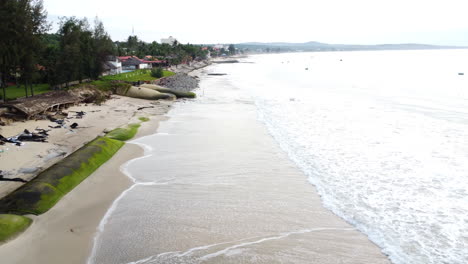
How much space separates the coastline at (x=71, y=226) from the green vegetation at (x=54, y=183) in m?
0.27

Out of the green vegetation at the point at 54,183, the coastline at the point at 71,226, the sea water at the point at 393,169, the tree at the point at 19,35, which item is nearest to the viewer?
the coastline at the point at 71,226

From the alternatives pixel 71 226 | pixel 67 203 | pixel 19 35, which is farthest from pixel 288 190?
pixel 19 35

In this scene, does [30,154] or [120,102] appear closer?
[30,154]

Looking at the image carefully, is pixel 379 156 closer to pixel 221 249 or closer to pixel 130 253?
pixel 221 249

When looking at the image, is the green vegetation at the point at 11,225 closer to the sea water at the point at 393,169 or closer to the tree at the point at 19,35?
the sea water at the point at 393,169

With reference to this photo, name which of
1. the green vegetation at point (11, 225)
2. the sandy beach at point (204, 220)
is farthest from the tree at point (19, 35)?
the green vegetation at point (11, 225)

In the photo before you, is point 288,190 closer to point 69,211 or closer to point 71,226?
point 71,226

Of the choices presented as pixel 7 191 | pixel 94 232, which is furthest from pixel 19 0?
pixel 94 232

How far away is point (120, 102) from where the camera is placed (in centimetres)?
3572

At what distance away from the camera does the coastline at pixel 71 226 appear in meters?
8.70

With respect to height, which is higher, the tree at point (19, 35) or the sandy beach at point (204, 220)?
the tree at point (19, 35)

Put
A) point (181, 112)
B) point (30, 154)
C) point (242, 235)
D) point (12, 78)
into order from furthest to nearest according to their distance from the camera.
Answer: point (12, 78)
point (181, 112)
point (30, 154)
point (242, 235)

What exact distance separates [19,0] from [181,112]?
52.1ft

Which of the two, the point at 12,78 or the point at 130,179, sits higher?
the point at 12,78
